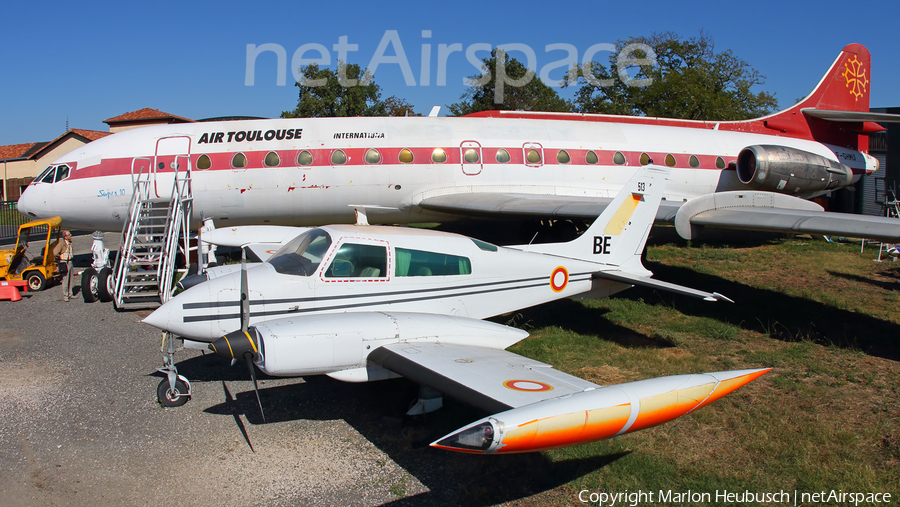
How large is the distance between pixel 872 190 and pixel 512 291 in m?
29.9

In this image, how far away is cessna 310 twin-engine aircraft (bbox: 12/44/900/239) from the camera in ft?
43.7

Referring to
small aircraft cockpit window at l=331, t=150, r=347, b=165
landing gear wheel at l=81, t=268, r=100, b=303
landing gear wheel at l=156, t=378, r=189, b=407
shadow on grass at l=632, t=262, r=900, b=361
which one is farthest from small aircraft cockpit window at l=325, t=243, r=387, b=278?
landing gear wheel at l=81, t=268, r=100, b=303

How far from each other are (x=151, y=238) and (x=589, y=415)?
11.1 metres

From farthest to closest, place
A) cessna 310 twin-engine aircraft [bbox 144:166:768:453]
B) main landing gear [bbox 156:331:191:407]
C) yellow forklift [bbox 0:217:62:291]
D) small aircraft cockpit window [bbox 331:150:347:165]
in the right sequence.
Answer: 1. small aircraft cockpit window [bbox 331:150:347:165]
2. yellow forklift [bbox 0:217:62:291]
3. main landing gear [bbox 156:331:191:407]
4. cessna 310 twin-engine aircraft [bbox 144:166:768:453]

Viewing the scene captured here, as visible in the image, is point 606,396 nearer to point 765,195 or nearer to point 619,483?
point 619,483

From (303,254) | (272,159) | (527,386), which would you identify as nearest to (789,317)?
(527,386)

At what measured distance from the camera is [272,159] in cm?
1347

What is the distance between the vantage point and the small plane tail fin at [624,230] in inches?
349

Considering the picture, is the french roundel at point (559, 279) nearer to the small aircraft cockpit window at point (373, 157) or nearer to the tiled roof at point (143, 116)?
the small aircraft cockpit window at point (373, 157)

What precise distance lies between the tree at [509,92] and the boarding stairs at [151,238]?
136ft

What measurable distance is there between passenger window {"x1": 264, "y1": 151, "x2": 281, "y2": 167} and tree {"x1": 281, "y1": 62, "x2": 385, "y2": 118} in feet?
137

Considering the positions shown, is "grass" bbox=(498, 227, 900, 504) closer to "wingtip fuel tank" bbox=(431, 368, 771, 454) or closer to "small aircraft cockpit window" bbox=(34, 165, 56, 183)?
"wingtip fuel tank" bbox=(431, 368, 771, 454)

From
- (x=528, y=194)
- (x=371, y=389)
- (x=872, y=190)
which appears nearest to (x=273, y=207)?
(x=528, y=194)

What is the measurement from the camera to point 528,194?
47.9ft
